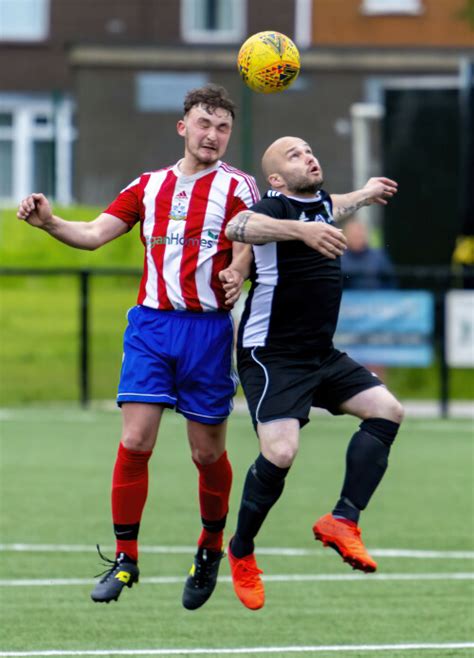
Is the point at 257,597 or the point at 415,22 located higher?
the point at 415,22

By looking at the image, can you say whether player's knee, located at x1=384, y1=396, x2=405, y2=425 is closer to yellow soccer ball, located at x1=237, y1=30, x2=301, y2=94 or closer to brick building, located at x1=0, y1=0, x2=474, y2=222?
yellow soccer ball, located at x1=237, y1=30, x2=301, y2=94

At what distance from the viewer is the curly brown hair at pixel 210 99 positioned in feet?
24.6

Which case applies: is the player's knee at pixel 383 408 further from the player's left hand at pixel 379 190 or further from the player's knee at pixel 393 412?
the player's left hand at pixel 379 190

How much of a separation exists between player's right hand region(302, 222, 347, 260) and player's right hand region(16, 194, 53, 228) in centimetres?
114

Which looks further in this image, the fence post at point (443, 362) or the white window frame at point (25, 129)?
the white window frame at point (25, 129)

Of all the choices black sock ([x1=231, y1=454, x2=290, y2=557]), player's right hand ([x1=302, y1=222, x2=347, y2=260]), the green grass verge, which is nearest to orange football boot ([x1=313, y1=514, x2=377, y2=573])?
black sock ([x1=231, y1=454, x2=290, y2=557])

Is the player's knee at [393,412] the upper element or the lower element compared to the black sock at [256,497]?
upper

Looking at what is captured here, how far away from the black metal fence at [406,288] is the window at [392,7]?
16.8 m

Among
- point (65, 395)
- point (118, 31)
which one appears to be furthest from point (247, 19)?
point (65, 395)

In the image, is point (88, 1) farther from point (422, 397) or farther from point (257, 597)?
point (257, 597)

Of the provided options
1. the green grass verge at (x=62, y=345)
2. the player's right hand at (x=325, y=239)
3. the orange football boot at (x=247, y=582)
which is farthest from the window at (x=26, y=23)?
the player's right hand at (x=325, y=239)

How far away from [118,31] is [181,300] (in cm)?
2776

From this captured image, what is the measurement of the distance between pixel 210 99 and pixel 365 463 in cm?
181

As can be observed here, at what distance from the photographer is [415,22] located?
34.4 meters
